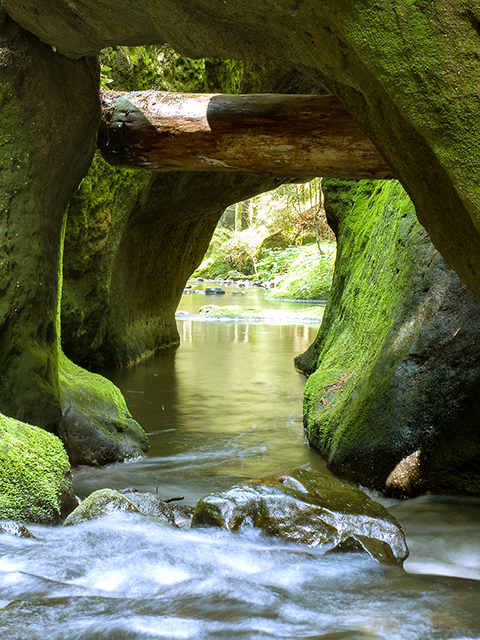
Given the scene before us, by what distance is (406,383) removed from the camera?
400 centimetres

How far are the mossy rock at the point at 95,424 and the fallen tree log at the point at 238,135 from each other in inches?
76.6

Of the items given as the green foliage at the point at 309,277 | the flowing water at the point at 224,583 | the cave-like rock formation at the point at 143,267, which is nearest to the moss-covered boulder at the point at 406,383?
the flowing water at the point at 224,583

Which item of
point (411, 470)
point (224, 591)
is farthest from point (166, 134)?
point (224, 591)

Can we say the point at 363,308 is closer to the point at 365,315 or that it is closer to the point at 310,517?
the point at 365,315

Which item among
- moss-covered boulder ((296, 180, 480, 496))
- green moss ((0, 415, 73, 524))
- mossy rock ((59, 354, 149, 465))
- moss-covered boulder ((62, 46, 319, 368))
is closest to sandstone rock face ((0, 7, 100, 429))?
green moss ((0, 415, 73, 524))

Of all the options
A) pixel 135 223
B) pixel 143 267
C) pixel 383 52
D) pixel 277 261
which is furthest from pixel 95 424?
pixel 277 261

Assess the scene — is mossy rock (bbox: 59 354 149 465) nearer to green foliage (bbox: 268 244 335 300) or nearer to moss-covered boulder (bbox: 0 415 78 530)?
moss-covered boulder (bbox: 0 415 78 530)

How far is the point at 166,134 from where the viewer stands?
14.7 ft

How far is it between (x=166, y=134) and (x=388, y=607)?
3632mm

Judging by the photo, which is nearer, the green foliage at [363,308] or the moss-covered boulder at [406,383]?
the moss-covered boulder at [406,383]

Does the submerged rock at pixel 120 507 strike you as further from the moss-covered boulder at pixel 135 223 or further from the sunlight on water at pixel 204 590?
the moss-covered boulder at pixel 135 223

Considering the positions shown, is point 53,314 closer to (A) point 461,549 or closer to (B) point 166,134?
(B) point 166,134

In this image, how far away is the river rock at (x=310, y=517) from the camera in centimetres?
263

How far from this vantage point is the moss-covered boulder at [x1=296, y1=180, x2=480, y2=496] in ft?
12.2
